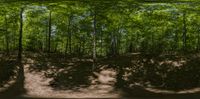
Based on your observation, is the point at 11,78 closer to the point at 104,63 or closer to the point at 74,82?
the point at 74,82

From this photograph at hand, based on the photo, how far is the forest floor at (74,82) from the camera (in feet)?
71.5

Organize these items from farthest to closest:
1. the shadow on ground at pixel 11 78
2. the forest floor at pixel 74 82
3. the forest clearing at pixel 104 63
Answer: the forest clearing at pixel 104 63
the shadow on ground at pixel 11 78
the forest floor at pixel 74 82

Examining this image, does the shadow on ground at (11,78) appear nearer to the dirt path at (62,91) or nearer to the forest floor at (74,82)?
the forest floor at (74,82)

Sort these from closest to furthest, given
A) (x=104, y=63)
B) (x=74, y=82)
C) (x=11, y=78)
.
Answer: (x=74, y=82) → (x=11, y=78) → (x=104, y=63)

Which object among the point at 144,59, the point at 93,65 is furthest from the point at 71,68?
the point at 144,59

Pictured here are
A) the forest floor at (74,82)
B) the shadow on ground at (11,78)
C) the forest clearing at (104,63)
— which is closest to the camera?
the forest floor at (74,82)

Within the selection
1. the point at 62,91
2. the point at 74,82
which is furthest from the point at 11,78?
the point at 62,91

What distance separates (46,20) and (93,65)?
12.7 m

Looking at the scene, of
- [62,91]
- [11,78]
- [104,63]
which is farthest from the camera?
[104,63]

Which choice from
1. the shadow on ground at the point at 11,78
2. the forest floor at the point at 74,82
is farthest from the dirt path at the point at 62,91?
the shadow on ground at the point at 11,78

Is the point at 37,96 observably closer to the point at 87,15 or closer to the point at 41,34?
the point at 87,15

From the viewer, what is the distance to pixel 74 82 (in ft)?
85.6

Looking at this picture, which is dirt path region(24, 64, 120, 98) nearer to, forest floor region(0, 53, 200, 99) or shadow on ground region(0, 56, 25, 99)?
forest floor region(0, 53, 200, 99)

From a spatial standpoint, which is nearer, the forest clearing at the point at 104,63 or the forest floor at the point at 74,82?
the forest floor at the point at 74,82
